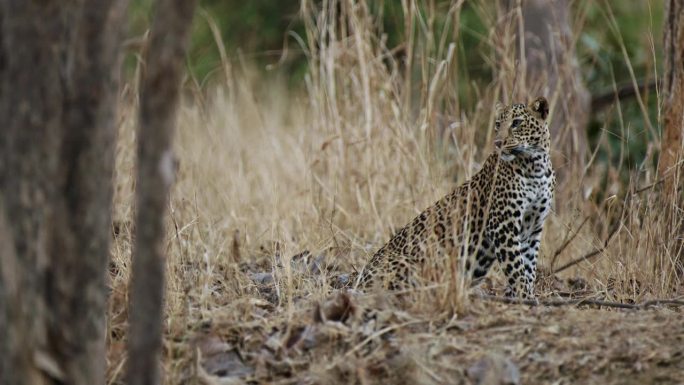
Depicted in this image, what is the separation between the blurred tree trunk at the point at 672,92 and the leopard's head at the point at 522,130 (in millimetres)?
606

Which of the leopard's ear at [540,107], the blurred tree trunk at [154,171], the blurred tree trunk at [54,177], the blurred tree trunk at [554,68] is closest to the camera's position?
the blurred tree trunk at [154,171]

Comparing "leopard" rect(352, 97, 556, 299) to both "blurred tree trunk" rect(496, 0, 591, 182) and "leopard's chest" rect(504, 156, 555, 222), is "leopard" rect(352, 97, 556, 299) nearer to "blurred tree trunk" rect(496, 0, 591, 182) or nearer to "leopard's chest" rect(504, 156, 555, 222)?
"leopard's chest" rect(504, 156, 555, 222)

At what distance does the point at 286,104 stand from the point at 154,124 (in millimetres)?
9709

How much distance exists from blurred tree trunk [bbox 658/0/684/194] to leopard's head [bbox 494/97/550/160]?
0.61 metres

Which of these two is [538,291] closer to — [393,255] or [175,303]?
[393,255]

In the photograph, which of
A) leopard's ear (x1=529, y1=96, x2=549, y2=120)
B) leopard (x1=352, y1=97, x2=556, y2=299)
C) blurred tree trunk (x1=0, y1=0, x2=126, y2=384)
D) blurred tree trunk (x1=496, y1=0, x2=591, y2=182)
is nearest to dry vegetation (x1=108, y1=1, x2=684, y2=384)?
leopard (x1=352, y1=97, x2=556, y2=299)

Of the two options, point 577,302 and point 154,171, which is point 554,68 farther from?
point 154,171

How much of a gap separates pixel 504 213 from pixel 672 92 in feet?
3.44

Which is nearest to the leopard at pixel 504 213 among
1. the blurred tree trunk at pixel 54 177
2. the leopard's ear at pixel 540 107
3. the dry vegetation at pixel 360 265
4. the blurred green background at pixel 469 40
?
the leopard's ear at pixel 540 107

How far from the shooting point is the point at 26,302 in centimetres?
343

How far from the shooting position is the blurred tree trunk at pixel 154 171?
3158 millimetres

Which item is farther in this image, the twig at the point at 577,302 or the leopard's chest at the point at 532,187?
the leopard's chest at the point at 532,187

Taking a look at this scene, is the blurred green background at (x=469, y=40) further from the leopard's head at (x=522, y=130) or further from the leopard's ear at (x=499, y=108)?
the leopard's head at (x=522, y=130)

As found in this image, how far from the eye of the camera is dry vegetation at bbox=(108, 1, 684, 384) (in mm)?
4156
